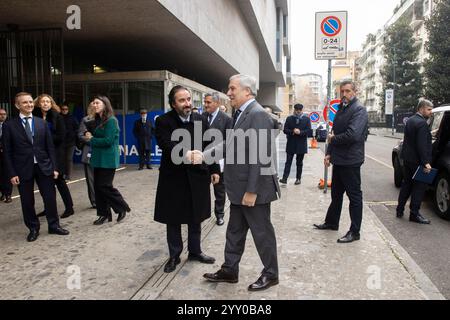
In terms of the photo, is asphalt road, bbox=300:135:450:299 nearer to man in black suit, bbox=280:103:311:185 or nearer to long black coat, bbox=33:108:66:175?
man in black suit, bbox=280:103:311:185

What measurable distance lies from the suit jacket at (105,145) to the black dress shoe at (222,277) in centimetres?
261

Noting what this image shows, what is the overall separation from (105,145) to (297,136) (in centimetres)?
505

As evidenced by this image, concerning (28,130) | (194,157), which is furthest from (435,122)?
(28,130)

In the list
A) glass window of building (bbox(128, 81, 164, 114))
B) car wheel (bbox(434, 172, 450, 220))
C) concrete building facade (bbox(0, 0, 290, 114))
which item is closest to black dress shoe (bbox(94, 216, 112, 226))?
concrete building facade (bbox(0, 0, 290, 114))

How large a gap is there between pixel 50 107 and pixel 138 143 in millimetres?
5884

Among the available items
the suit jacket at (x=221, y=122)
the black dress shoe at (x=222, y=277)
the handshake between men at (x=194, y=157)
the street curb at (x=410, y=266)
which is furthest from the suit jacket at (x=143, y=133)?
the black dress shoe at (x=222, y=277)

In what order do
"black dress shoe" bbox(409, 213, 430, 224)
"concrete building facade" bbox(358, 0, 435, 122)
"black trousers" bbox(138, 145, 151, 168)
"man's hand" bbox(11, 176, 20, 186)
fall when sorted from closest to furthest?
1. "man's hand" bbox(11, 176, 20, 186)
2. "black dress shoe" bbox(409, 213, 430, 224)
3. "black trousers" bbox(138, 145, 151, 168)
4. "concrete building facade" bbox(358, 0, 435, 122)

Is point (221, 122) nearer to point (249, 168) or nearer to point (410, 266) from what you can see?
point (249, 168)

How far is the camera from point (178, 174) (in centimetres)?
396

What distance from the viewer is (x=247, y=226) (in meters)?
3.72

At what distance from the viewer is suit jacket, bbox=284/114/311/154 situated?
364 inches

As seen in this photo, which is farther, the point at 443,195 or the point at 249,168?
the point at 443,195
